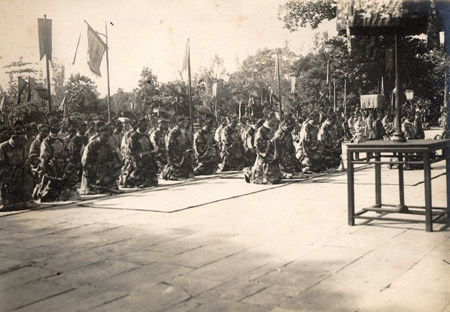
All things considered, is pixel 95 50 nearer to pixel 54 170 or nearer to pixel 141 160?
pixel 141 160

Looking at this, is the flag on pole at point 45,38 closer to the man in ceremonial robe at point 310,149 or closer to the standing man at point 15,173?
the standing man at point 15,173

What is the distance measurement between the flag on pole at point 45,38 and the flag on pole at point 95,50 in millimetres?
2383

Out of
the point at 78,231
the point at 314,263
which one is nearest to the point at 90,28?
the point at 78,231

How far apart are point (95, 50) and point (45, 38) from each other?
109 inches

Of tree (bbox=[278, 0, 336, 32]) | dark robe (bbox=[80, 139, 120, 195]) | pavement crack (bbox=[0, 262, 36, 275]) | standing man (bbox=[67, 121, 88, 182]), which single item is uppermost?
tree (bbox=[278, 0, 336, 32])

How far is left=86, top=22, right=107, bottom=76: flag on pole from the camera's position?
14008mm

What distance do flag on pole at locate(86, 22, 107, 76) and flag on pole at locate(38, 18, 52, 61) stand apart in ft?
7.82

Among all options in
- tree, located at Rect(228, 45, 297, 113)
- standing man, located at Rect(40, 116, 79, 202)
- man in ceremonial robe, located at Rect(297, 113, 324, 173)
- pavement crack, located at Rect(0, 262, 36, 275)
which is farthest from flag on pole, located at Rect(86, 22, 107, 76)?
tree, located at Rect(228, 45, 297, 113)

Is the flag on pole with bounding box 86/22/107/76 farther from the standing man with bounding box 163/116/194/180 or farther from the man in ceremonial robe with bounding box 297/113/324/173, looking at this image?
the man in ceremonial robe with bounding box 297/113/324/173

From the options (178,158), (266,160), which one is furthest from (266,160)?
(178,158)

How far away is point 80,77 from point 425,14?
30772 millimetres

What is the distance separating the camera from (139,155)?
38.8 ft

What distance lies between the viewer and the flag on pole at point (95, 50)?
14008 millimetres

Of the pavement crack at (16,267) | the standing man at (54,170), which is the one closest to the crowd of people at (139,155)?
the standing man at (54,170)
